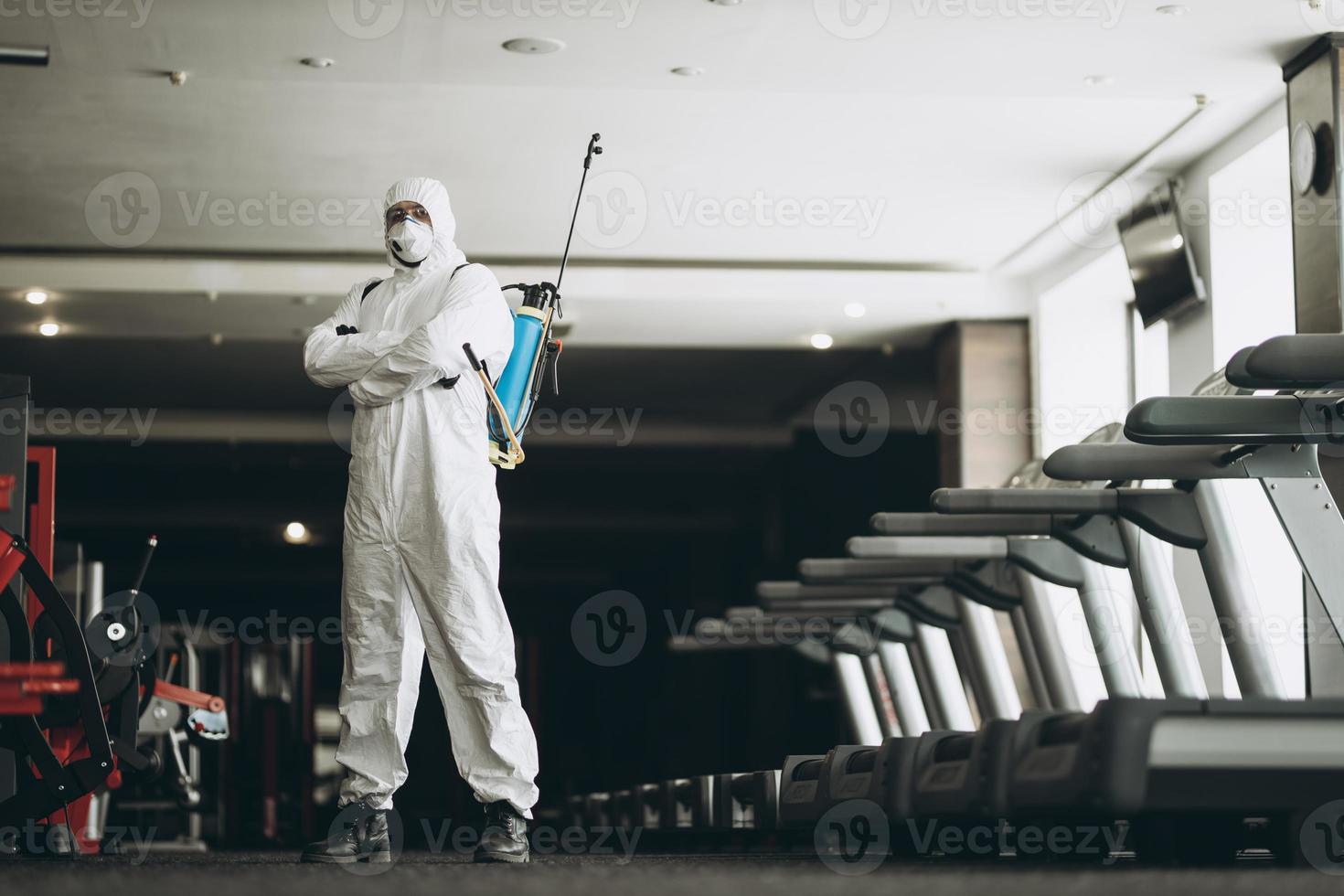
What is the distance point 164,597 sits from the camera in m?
15.5

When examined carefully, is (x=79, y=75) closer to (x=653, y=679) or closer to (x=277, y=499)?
(x=277, y=499)

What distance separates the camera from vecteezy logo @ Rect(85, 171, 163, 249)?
21.5ft

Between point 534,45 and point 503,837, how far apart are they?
267cm

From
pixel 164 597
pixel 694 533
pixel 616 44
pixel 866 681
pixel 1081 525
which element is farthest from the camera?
pixel 164 597

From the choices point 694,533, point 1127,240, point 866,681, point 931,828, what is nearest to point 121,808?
point 694,533

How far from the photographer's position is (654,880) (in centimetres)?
238

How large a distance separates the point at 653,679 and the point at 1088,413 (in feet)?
23.1
